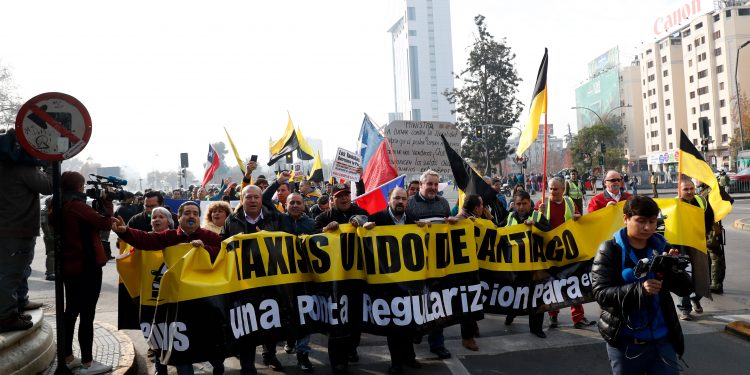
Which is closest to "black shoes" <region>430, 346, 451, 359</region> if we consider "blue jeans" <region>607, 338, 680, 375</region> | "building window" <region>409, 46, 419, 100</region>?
"blue jeans" <region>607, 338, 680, 375</region>

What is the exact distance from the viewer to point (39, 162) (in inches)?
217

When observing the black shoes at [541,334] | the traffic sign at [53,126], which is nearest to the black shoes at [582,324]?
the black shoes at [541,334]

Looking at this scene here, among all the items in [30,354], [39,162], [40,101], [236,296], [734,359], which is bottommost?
[734,359]

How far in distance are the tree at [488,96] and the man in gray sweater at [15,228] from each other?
5179 cm

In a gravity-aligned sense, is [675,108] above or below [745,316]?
above

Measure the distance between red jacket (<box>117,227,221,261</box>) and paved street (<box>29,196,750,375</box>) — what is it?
148cm

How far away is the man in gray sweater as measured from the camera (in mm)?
5246

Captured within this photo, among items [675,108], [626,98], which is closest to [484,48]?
[675,108]

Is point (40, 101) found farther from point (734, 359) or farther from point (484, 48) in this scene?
point (484, 48)

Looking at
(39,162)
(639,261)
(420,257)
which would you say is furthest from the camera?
(420,257)

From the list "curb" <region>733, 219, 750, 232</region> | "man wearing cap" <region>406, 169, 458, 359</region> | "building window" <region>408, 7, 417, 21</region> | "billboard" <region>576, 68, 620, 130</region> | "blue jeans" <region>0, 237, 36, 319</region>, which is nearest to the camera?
"blue jeans" <region>0, 237, 36, 319</region>

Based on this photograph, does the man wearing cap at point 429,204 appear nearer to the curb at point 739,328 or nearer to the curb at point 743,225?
the curb at point 739,328

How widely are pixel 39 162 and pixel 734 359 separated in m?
6.71

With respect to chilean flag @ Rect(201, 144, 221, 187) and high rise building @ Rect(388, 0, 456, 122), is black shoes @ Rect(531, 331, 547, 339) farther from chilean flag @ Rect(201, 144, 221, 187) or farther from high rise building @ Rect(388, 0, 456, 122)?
high rise building @ Rect(388, 0, 456, 122)
